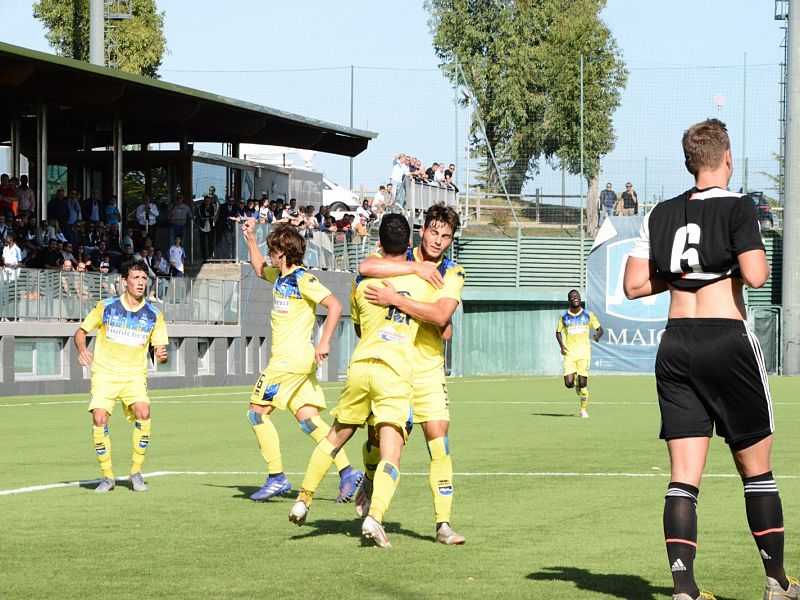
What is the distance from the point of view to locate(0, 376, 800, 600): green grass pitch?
283 inches

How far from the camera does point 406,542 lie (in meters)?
8.65

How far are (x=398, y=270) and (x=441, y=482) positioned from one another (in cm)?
135

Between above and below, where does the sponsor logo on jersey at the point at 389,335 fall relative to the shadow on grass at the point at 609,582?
above

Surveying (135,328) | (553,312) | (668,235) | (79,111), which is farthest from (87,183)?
(668,235)

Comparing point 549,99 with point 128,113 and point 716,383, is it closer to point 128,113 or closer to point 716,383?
point 128,113

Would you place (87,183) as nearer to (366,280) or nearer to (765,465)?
(366,280)

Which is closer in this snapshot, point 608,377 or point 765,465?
point 765,465

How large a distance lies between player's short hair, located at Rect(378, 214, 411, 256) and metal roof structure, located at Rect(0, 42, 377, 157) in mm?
24028

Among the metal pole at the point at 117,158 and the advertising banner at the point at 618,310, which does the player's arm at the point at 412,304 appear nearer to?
the metal pole at the point at 117,158

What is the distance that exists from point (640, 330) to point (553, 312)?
3165mm

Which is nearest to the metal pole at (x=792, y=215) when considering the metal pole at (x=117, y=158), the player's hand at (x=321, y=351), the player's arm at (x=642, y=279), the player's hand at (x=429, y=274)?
the metal pole at (x=117, y=158)

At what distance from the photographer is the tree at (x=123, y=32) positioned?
196ft

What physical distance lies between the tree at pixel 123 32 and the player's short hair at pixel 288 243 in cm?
4932

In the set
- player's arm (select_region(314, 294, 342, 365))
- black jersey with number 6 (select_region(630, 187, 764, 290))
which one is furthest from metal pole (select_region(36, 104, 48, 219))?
black jersey with number 6 (select_region(630, 187, 764, 290))
